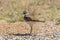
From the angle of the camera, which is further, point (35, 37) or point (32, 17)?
point (32, 17)

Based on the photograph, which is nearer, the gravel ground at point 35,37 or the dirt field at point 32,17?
the gravel ground at point 35,37

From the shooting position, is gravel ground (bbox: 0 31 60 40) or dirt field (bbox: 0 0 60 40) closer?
gravel ground (bbox: 0 31 60 40)

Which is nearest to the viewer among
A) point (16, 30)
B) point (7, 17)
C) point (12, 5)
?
point (16, 30)

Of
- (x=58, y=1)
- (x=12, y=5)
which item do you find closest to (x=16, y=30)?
(x=12, y=5)

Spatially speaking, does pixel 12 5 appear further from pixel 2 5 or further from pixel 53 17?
pixel 53 17

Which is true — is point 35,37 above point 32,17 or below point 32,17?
below

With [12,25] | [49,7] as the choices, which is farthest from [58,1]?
[12,25]

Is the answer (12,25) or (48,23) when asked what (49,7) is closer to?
(48,23)

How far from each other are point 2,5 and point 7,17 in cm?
192

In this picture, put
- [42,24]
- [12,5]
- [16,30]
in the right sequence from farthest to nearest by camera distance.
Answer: [12,5], [42,24], [16,30]

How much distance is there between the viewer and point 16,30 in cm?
1378

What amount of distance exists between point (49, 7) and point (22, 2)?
1.36 metres

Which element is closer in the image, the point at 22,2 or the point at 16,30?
the point at 16,30

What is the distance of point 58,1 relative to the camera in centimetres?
1878
